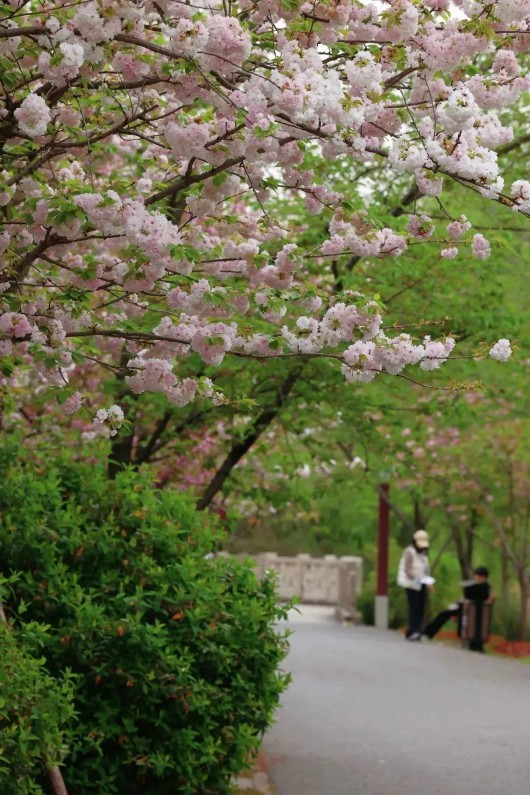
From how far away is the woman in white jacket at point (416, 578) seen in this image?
73.1 feet

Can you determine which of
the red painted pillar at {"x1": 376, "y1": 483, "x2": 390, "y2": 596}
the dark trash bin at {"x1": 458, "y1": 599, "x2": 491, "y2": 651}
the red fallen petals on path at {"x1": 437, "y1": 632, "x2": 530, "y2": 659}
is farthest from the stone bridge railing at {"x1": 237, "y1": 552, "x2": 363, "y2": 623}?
the dark trash bin at {"x1": 458, "y1": 599, "x2": 491, "y2": 651}

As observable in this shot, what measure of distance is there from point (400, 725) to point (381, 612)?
1427 centimetres

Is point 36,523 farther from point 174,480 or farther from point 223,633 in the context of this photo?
point 174,480

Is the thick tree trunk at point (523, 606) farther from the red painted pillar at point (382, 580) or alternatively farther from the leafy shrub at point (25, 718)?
the leafy shrub at point (25, 718)

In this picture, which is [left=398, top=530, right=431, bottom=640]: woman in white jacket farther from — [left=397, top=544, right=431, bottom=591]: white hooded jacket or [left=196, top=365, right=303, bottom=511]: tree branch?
[left=196, top=365, right=303, bottom=511]: tree branch

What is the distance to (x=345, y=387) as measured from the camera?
41.6 feet

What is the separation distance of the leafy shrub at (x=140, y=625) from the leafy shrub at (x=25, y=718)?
0.63m

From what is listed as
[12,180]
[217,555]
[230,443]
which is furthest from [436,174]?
[230,443]

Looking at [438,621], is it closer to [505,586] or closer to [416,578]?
[416,578]

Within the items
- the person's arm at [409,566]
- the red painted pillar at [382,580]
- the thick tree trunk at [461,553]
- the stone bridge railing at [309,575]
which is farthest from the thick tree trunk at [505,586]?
the stone bridge railing at [309,575]

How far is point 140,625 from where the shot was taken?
24.0ft

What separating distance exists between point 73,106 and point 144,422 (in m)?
7.81

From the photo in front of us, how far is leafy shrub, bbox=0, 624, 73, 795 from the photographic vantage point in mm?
5555

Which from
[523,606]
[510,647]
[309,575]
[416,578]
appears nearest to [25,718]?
[416,578]
